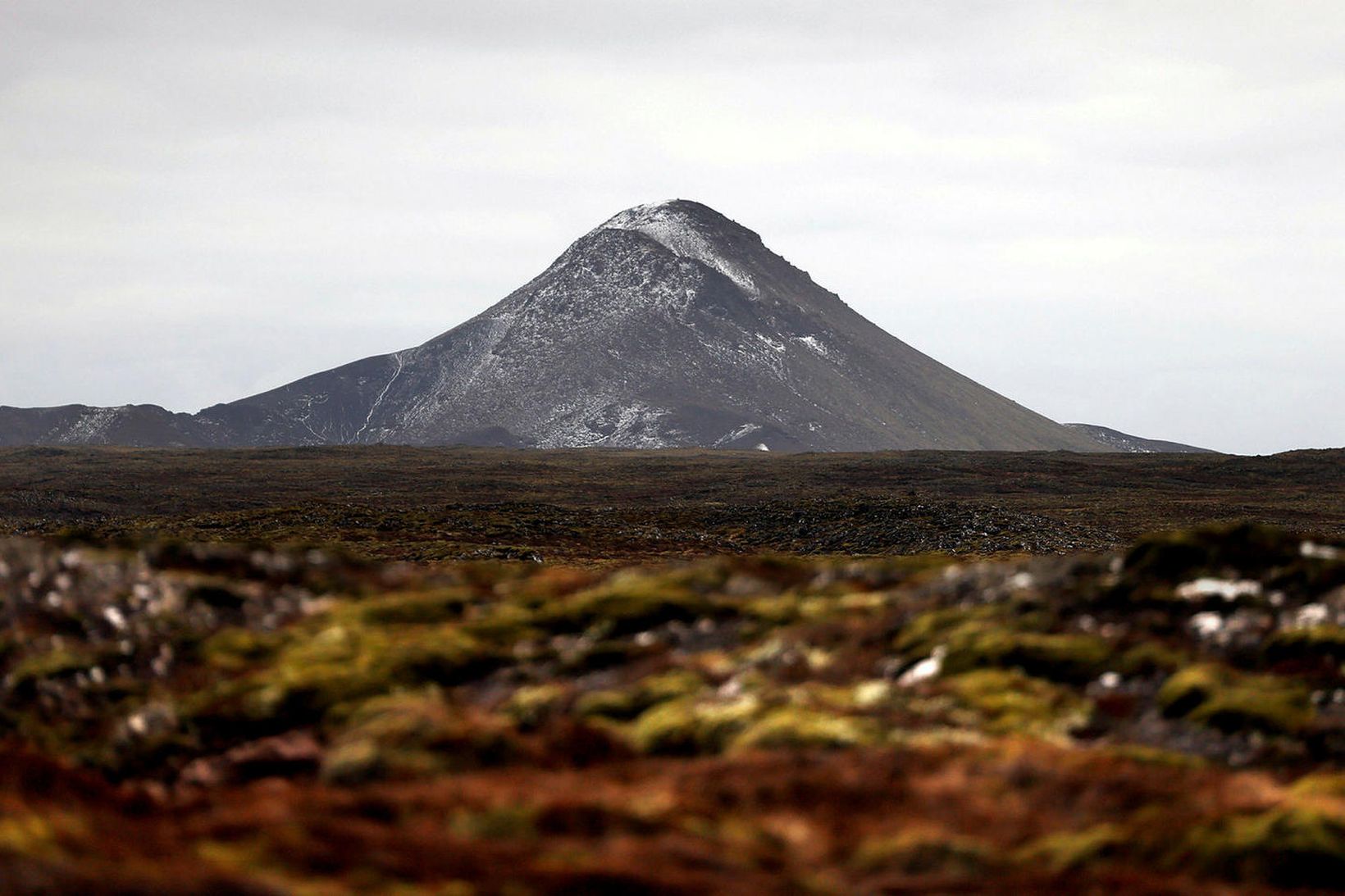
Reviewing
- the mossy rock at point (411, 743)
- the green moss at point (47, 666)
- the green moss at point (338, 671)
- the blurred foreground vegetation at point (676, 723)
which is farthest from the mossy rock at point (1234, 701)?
the green moss at point (47, 666)

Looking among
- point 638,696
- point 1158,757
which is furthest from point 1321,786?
point 638,696

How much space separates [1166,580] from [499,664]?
9.62 meters

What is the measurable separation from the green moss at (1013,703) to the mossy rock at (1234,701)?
1.10 metres

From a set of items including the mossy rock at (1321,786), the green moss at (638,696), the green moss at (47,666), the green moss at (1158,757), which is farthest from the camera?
the green moss at (47,666)

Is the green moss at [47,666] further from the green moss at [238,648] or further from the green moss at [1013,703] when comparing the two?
the green moss at [1013,703]

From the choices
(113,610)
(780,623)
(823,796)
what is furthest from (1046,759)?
(113,610)

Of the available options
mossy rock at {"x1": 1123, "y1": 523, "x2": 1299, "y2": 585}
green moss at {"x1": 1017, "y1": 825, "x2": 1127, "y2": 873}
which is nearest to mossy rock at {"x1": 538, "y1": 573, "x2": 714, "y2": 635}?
mossy rock at {"x1": 1123, "y1": 523, "x2": 1299, "y2": 585}

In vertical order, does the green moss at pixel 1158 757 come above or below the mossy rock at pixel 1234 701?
below

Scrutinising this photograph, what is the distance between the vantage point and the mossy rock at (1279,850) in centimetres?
1102

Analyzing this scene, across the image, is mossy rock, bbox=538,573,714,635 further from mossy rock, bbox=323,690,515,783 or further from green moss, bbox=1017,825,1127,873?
green moss, bbox=1017,825,1127,873

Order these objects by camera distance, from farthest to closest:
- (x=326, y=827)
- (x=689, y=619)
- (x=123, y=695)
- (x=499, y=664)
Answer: (x=689, y=619)
(x=499, y=664)
(x=123, y=695)
(x=326, y=827)

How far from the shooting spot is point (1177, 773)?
12953 millimetres

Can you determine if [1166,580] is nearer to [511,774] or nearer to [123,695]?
[511,774]

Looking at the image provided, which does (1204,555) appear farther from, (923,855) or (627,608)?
(923,855)
